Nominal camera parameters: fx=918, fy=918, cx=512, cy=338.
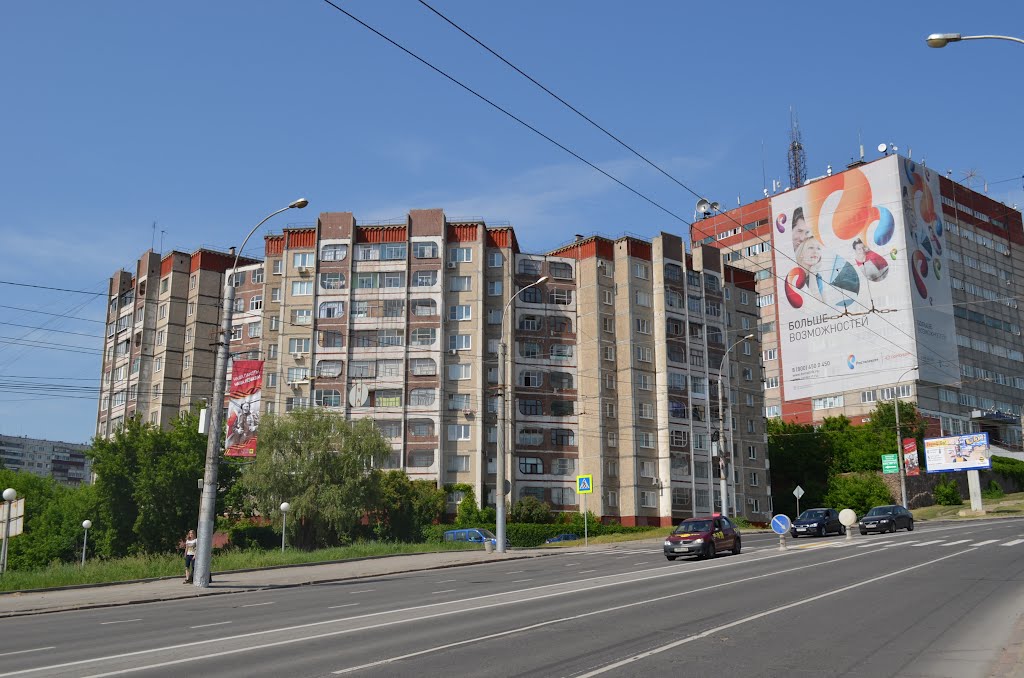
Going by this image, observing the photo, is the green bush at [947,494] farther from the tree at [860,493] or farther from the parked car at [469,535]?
the parked car at [469,535]

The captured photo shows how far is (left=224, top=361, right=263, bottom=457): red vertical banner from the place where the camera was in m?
26.5

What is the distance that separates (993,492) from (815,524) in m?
60.8

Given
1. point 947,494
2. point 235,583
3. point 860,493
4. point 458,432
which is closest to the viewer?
point 235,583

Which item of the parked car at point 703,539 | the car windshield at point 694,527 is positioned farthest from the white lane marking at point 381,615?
the car windshield at point 694,527

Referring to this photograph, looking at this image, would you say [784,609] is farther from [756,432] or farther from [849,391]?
[849,391]

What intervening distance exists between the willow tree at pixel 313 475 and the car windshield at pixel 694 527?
101 ft

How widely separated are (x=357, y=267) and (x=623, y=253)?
2445 centimetres

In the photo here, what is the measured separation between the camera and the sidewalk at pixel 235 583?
875 inches

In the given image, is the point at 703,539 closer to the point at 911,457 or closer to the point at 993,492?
the point at 911,457

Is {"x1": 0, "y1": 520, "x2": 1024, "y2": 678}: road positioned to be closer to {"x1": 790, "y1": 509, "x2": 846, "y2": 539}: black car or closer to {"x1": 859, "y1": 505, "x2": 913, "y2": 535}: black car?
{"x1": 790, "y1": 509, "x2": 846, "y2": 539}: black car

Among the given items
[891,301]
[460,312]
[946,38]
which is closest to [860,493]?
[891,301]

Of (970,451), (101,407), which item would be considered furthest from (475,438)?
(101,407)

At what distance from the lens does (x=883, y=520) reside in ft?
148

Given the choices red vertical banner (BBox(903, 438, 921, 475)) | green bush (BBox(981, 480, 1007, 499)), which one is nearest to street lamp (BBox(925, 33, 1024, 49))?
red vertical banner (BBox(903, 438, 921, 475))
